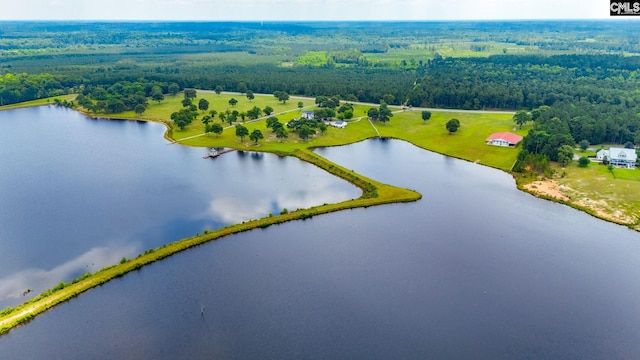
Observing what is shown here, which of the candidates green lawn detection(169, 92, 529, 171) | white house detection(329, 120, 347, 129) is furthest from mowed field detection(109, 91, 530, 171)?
white house detection(329, 120, 347, 129)

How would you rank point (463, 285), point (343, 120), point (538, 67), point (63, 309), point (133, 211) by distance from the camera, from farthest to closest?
point (538, 67) < point (343, 120) < point (133, 211) < point (463, 285) < point (63, 309)

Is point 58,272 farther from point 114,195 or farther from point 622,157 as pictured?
point 622,157

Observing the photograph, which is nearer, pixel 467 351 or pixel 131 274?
pixel 467 351

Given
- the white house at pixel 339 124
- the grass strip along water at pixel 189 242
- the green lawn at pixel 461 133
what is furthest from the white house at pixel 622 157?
the white house at pixel 339 124

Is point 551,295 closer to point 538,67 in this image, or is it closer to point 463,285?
point 463,285

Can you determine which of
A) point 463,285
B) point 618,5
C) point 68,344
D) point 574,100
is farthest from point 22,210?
point 574,100

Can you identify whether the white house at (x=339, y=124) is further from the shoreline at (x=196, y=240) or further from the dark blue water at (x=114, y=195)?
the dark blue water at (x=114, y=195)

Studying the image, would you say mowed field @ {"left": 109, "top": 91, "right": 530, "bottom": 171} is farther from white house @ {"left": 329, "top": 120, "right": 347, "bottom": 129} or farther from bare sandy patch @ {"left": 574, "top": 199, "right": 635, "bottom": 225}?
bare sandy patch @ {"left": 574, "top": 199, "right": 635, "bottom": 225}
